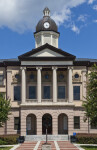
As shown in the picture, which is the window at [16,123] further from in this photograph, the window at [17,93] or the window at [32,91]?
the window at [32,91]

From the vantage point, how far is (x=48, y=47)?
4916 cm

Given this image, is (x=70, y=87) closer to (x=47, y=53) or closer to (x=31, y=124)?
(x=47, y=53)

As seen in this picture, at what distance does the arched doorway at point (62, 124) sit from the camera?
5044 centimetres

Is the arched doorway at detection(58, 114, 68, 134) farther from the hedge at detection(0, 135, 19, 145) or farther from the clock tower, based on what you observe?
the clock tower

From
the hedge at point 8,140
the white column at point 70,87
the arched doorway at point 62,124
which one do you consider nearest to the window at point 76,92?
the white column at point 70,87

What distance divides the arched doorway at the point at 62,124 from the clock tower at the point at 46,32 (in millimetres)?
13311

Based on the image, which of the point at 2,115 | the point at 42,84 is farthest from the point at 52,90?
the point at 2,115

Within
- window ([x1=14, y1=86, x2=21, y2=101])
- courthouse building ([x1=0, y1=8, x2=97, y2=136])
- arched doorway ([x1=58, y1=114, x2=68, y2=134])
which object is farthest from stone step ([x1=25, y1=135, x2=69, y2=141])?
window ([x1=14, y1=86, x2=21, y2=101])

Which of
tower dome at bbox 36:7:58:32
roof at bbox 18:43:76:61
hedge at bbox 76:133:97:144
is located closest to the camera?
hedge at bbox 76:133:97:144

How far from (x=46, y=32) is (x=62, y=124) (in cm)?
1700

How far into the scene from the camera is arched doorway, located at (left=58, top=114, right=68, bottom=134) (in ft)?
165

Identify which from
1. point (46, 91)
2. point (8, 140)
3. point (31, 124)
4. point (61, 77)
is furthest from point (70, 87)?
point (8, 140)

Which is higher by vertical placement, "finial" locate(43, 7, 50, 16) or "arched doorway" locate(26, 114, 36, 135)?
"finial" locate(43, 7, 50, 16)

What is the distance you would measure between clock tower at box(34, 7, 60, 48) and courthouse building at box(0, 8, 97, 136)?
830 millimetres
